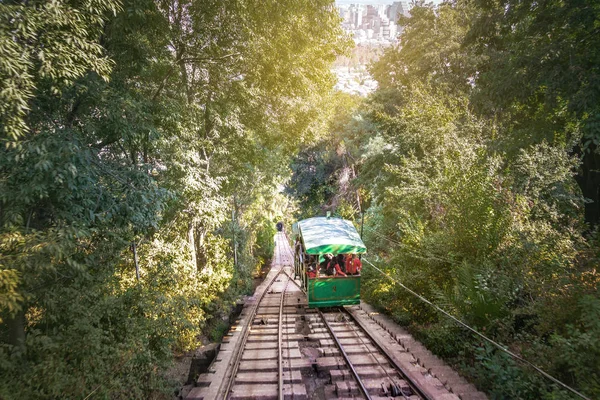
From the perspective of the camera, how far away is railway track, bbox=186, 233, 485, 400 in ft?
21.8

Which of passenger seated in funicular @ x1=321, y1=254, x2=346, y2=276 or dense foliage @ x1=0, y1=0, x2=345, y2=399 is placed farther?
passenger seated in funicular @ x1=321, y1=254, x2=346, y2=276

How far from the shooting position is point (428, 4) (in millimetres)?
21734

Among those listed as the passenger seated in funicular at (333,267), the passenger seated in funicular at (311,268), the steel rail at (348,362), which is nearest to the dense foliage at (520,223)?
the passenger seated in funicular at (333,267)

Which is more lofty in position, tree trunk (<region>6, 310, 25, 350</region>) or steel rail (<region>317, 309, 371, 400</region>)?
tree trunk (<region>6, 310, 25, 350</region>)

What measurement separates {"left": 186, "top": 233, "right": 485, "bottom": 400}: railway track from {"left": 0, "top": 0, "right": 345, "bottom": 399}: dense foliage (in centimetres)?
187

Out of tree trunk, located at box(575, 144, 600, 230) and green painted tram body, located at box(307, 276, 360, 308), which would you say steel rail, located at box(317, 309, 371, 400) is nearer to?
green painted tram body, located at box(307, 276, 360, 308)

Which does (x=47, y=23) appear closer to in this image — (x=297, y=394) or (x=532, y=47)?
(x=297, y=394)

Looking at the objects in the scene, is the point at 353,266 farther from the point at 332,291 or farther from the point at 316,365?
the point at 316,365

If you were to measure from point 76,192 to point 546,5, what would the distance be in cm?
1226

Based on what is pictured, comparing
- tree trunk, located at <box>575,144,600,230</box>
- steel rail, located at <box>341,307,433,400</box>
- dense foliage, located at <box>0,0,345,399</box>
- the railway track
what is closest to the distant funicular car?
the railway track

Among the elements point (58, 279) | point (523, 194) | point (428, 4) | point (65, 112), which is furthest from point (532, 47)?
point (428, 4)

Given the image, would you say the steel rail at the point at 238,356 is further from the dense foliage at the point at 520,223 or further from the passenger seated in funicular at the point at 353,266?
the dense foliage at the point at 520,223

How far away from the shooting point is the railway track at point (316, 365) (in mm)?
6633

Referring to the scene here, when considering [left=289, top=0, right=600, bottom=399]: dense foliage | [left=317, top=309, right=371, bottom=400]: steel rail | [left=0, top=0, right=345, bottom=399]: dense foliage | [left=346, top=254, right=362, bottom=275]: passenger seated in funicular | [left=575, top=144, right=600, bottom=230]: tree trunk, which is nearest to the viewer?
[left=0, top=0, right=345, bottom=399]: dense foliage
